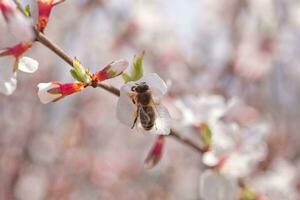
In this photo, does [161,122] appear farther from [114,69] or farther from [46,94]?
[46,94]

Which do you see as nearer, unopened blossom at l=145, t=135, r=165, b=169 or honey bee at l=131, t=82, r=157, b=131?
honey bee at l=131, t=82, r=157, b=131

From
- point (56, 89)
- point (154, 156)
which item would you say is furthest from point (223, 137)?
point (56, 89)

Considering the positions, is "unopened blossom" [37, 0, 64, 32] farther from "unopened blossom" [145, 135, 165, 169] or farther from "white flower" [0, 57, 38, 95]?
"unopened blossom" [145, 135, 165, 169]

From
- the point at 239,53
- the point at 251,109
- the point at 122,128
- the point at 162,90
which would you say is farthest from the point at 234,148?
the point at 122,128

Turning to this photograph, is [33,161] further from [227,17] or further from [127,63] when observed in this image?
[127,63]

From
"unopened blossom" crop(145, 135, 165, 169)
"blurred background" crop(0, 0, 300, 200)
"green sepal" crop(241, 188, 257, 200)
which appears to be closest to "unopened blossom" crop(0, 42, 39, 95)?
"unopened blossom" crop(145, 135, 165, 169)

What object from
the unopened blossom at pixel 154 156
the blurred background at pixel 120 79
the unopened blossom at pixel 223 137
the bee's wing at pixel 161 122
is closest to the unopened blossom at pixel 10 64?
the bee's wing at pixel 161 122
